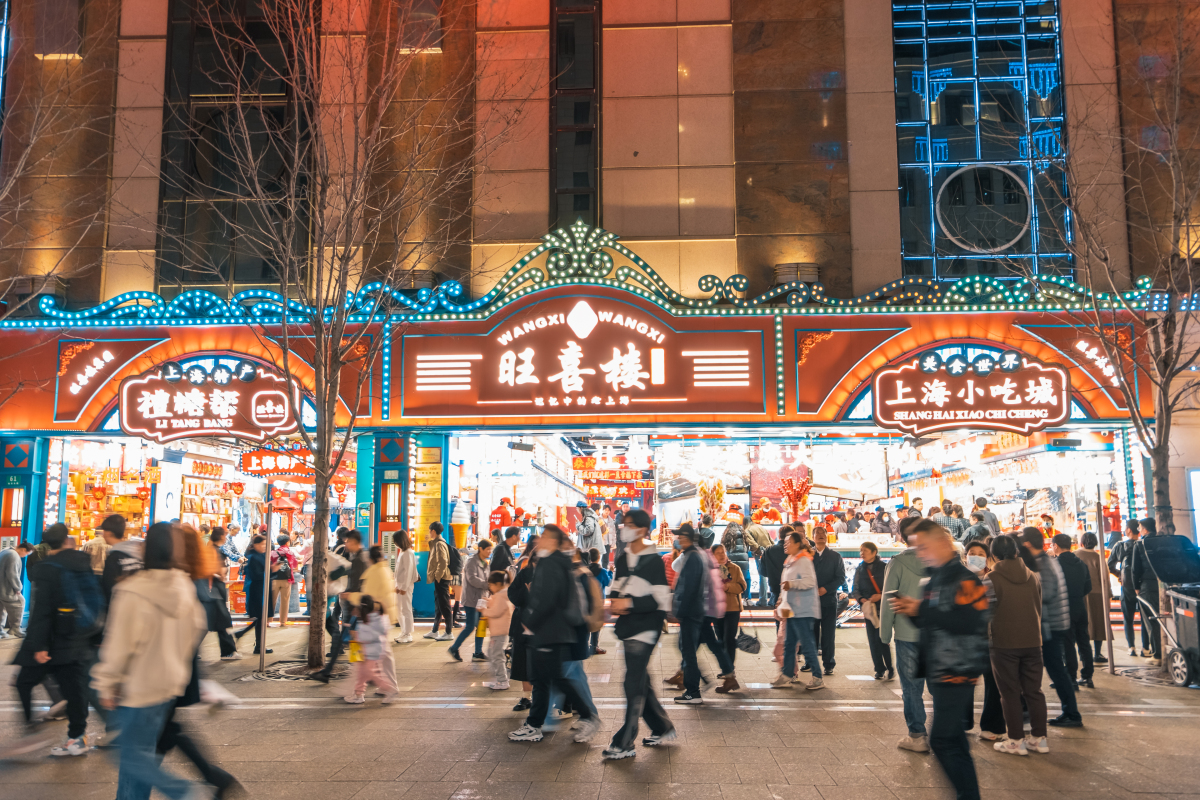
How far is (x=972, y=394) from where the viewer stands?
51.5ft

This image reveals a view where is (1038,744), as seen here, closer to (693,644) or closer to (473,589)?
(693,644)

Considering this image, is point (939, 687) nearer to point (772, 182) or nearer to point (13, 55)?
point (772, 182)

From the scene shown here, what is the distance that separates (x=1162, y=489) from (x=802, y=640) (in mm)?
6014

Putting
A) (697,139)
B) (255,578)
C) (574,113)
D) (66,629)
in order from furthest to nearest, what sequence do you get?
1. (574,113)
2. (697,139)
3. (255,578)
4. (66,629)

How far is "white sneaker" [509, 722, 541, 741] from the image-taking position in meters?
8.00

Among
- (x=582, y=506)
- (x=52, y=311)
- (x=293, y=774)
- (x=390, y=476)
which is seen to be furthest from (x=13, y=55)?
(x=293, y=774)

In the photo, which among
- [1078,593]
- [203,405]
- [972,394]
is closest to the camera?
[1078,593]

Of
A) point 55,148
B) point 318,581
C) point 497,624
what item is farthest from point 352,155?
point 497,624

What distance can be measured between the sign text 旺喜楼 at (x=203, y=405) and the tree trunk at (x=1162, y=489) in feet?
44.5

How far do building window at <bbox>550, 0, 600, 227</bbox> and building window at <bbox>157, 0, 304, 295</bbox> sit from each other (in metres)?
5.34

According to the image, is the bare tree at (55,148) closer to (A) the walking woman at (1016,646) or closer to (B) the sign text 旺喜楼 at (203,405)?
(B) the sign text 旺喜楼 at (203,405)

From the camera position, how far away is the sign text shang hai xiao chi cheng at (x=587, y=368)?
53.1 ft

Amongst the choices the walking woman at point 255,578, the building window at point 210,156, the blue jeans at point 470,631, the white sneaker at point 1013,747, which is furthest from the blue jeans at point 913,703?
the building window at point 210,156

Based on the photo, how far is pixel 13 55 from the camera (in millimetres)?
18781
